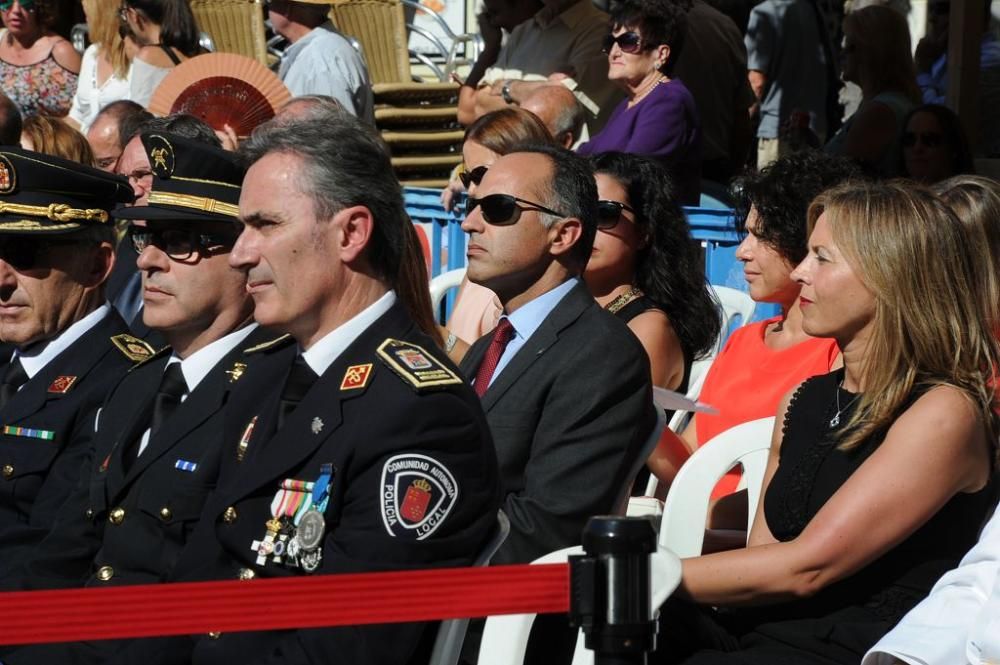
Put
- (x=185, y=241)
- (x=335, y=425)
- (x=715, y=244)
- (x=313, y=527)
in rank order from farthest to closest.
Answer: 1. (x=715, y=244)
2. (x=185, y=241)
3. (x=335, y=425)
4. (x=313, y=527)

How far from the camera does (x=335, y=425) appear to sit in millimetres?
3195

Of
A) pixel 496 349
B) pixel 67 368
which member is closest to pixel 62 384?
pixel 67 368

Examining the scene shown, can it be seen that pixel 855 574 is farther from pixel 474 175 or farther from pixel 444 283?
pixel 444 283

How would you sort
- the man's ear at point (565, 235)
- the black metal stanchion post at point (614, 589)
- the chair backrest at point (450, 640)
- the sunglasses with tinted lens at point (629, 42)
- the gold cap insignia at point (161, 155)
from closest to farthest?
the black metal stanchion post at point (614, 589)
the chair backrest at point (450, 640)
the gold cap insignia at point (161, 155)
the man's ear at point (565, 235)
the sunglasses with tinted lens at point (629, 42)

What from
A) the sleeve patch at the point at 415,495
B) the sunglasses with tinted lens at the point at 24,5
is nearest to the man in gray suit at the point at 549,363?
the sleeve patch at the point at 415,495

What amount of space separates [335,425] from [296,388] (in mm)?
308

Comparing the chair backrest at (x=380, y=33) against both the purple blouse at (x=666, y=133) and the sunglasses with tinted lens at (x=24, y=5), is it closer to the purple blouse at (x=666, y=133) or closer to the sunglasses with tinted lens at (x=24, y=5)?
the sunglasses with tinted lens at (x=24, y=5)

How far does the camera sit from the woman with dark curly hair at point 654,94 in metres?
6.89

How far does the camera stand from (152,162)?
4375 mm

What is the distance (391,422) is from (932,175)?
4083mm

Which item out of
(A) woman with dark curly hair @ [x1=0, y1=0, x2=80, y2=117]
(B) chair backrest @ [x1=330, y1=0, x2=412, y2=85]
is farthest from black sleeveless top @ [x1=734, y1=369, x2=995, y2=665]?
(B) chair backrest @ [x1=330, y1=0, x2=412, y2=85]

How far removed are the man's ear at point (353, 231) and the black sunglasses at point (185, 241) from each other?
0.87 meters

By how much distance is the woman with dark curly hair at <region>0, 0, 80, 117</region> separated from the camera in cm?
1039

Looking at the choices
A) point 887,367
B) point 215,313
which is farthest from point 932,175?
point 215,313
